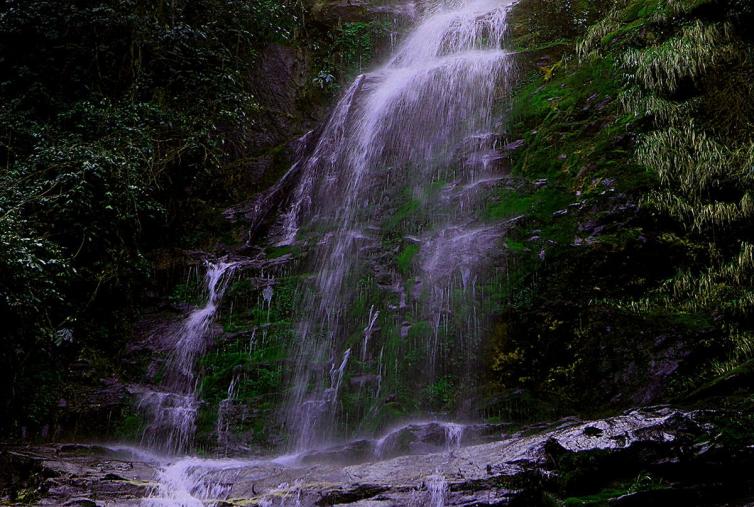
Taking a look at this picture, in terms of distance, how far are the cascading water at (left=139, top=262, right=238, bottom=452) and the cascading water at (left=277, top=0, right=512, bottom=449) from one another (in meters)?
1.45

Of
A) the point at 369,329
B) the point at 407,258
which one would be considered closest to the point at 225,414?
the point at 369,329

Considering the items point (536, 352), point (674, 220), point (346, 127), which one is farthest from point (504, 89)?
point (536, 352)

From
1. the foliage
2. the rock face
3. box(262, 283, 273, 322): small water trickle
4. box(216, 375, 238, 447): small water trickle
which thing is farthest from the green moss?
the foliage

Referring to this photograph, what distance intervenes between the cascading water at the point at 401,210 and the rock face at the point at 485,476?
176 cm

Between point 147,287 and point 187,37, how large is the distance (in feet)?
17.1

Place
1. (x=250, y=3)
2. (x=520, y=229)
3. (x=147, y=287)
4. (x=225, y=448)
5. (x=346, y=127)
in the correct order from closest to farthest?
(x=225, y=448), (x=520, y=229), (x=147, y=287), (x=346, y=127), (x=250, y=3)

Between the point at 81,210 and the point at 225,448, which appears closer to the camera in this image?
the point at 225,448

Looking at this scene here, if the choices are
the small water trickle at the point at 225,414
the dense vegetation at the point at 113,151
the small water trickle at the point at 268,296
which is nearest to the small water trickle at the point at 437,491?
the small water trickle at the point at 225,414

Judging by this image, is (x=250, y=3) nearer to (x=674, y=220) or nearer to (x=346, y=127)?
(x=346, y=127)

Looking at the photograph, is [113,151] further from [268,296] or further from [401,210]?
[401,210]

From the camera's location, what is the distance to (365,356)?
7.55 m

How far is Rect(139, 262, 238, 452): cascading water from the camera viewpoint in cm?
761

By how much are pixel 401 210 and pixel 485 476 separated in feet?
17.9

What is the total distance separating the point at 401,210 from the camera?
9.49 m
